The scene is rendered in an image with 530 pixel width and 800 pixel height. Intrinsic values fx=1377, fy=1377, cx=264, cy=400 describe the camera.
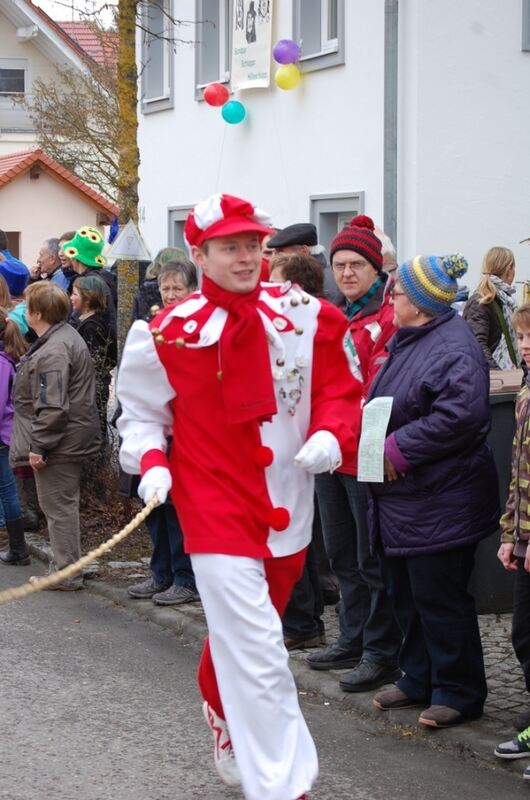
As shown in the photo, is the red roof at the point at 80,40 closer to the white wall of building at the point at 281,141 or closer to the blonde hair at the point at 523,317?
the white wall of building at the point at 281,141

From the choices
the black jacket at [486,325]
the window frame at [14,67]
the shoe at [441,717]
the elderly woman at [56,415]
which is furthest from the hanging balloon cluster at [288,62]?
the window frame at [14,67]

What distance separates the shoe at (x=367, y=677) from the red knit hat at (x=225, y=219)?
247cm

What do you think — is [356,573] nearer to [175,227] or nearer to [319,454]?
[319,454]

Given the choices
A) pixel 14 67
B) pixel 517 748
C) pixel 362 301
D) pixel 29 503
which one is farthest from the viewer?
pixel 14 67

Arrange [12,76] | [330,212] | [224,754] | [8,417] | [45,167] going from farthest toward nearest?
[12,76], [45,167], [330,212], [8,417], [224,754]

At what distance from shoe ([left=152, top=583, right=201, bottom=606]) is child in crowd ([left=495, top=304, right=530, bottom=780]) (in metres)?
2.96

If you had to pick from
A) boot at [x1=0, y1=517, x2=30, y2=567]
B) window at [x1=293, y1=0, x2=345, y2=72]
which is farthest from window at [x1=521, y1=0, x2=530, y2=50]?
boot at [x1=0, y1=517, x2=30, y2=567]

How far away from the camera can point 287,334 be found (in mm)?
4867

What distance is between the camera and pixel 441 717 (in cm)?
576

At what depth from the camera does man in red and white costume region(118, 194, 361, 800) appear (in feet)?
14.9

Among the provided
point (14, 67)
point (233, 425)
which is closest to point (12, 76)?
point (14, 67)


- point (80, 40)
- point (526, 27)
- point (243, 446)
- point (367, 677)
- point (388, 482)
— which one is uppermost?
point (80, 40)

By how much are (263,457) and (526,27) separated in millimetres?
10004

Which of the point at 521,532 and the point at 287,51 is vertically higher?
the point at 287,51
